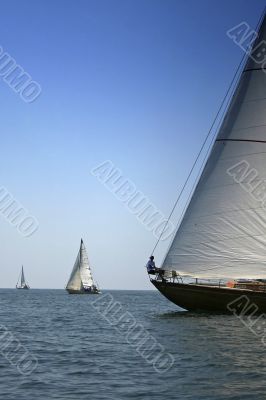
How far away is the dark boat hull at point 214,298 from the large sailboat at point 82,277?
2458 inches

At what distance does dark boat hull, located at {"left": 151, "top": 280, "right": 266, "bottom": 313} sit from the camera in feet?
90.2

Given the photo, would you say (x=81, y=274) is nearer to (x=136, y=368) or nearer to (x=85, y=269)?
(x=85, y=269)

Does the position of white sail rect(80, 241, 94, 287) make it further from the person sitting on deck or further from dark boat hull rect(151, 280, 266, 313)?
dark boat hull rect(151, 280, 266, 313)

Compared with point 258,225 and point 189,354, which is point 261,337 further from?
point 258,225

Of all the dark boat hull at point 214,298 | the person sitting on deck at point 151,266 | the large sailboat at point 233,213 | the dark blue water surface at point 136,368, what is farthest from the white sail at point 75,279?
the dark blue water surface at point 136,368

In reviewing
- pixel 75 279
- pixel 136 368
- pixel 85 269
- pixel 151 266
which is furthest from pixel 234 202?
pixel 75 279

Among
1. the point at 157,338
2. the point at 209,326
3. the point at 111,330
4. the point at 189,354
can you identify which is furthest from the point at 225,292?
the point at 189,354

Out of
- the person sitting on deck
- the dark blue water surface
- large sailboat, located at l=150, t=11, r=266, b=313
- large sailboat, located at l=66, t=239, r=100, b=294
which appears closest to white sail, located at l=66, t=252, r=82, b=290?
large sailboat, located at l=66, t=239, r=100, b=294

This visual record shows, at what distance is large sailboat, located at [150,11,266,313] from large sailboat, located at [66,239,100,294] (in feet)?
209

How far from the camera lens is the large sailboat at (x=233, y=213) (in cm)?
2661

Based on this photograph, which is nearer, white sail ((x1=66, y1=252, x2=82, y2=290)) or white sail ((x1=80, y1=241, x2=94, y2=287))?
white sail ((x1=80, y1=241, x2=94, y2=287))

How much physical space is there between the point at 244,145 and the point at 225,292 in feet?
26.0

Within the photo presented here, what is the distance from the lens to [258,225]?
26500 millimetres

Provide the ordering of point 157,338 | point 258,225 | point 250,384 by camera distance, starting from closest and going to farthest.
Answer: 1. point 250,384
2. point 157,338
3. point 258,225
